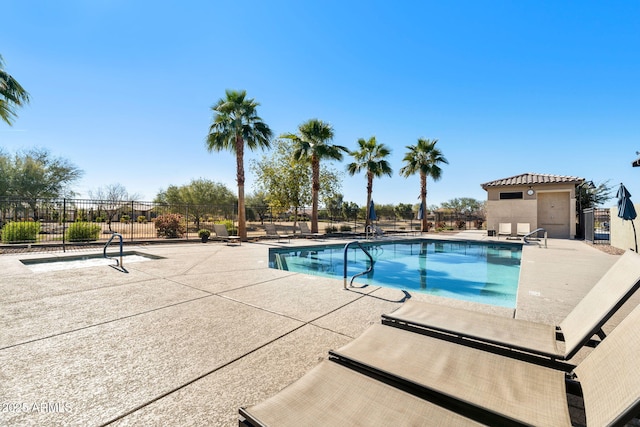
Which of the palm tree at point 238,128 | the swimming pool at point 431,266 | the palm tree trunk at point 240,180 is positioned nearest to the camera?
the swimming pool at point 431,266

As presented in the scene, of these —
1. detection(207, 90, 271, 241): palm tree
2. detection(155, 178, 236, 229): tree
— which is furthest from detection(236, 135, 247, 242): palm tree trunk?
detection(155, 178, 236, 229): tree

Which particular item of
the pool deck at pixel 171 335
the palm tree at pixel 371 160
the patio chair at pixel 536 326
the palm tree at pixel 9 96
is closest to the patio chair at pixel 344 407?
the pool deck at pixel 171 335

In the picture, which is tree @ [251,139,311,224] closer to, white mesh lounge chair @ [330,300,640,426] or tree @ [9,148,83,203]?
tree @ [9,148,83,203]

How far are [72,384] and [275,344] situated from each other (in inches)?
63.4

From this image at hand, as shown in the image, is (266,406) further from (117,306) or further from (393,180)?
(393,180)

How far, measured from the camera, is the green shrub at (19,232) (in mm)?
10891

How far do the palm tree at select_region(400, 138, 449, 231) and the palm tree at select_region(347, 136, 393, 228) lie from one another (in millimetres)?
2472

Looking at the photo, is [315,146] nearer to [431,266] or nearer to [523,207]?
[431,266]

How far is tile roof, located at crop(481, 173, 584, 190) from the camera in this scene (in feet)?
54.7

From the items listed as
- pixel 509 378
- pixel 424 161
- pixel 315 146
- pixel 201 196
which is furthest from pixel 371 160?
pixel 509 378

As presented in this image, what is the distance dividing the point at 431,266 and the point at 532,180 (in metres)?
13.3

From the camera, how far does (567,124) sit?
55.5ft

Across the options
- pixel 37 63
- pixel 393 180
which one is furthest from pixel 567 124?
pixel 37 63

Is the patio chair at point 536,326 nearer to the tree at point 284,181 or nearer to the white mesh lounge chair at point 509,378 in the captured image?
the white mesh lounge chair at point 509,378
